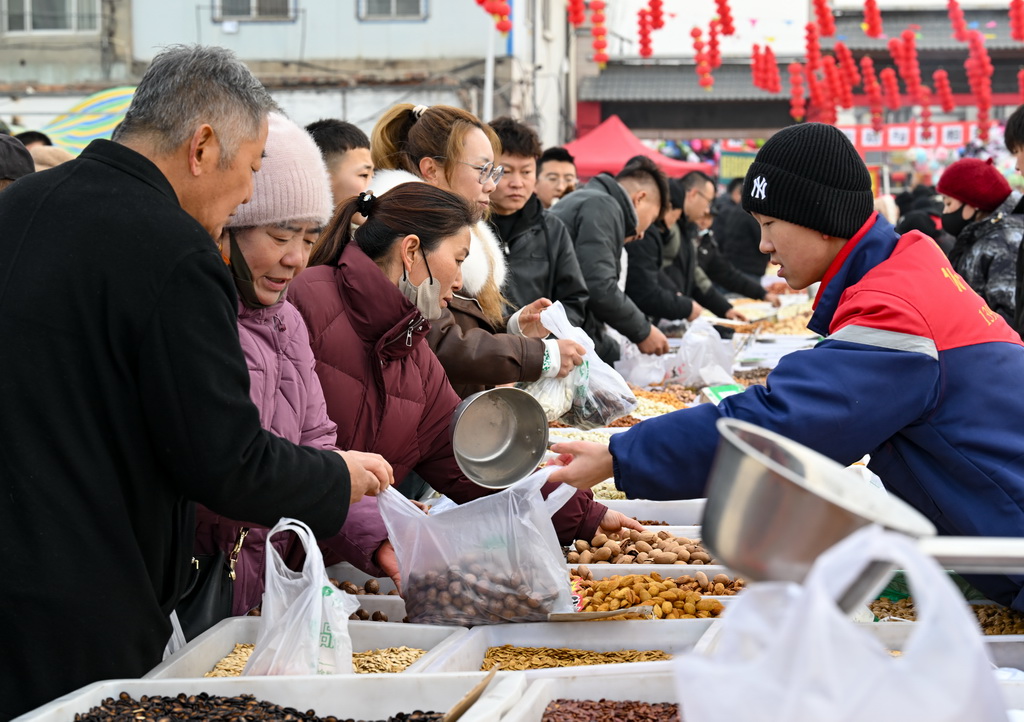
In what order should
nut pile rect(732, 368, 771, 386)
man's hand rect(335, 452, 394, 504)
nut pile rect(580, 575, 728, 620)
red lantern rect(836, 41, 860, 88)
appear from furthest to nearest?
red lantern rect(836, 41, 860, 88) < nut pile rect(732, 368, 771, 386) < nut pile rect(580, 575, 728, 620) < man's hand rect(335, 452, 394, 504)

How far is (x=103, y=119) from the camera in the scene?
29.1 feet

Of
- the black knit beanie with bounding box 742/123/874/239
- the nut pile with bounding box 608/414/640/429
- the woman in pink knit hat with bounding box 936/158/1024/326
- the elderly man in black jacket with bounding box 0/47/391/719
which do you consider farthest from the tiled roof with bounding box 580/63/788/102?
the elderly man in black jacket with bounding box 0/47/391/719

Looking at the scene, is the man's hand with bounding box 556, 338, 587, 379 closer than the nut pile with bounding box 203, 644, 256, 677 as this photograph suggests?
No

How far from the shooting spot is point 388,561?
2.51m

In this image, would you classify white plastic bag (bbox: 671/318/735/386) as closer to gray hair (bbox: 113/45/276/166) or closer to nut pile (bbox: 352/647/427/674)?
nut pile (bbox: 352/647/427/674)

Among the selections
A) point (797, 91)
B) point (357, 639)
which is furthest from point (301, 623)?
point (797, 91)

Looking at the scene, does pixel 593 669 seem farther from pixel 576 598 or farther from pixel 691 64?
pixel 691 64

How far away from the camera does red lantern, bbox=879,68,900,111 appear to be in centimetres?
1945

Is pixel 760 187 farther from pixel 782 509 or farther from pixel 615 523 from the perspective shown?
pixel 782 509

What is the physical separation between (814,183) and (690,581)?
1.01 metres

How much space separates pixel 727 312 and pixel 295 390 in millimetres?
6283

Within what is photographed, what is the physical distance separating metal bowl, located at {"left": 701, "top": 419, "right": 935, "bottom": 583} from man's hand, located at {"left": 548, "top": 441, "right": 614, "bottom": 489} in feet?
3.71

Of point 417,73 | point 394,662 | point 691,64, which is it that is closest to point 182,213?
point 394,662

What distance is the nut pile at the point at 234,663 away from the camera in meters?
2.07
